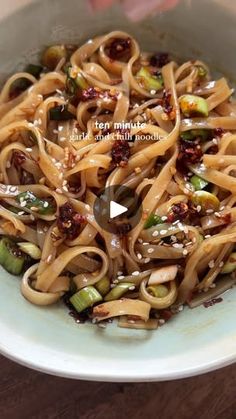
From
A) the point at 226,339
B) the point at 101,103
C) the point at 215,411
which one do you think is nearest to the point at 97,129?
the point at 101,103

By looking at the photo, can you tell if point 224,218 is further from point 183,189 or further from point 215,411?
point 215,411

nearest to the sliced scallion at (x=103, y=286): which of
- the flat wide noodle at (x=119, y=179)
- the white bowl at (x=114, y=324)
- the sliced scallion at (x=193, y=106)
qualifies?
the flat wide noodle at (x=119, y=179)

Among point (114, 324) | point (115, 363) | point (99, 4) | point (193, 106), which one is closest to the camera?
point (115, 363)

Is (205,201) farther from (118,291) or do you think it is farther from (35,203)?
(35,203)

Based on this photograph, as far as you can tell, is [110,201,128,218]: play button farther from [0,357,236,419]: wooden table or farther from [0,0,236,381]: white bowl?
[0,357,236,419]: wooden table

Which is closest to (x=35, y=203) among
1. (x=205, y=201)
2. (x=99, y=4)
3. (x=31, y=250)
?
(x=31, y=250)

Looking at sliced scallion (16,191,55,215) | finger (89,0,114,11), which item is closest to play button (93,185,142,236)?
sliced scallion (16,191,55,215)
